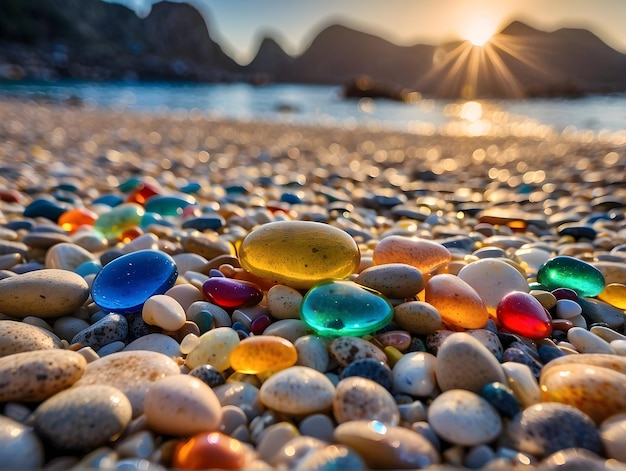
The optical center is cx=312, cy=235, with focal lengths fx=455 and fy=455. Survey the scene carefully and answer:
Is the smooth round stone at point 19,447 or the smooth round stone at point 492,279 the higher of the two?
the smooth round stone at point 492,279

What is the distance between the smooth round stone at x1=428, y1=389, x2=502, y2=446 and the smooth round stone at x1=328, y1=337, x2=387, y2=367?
198 mm

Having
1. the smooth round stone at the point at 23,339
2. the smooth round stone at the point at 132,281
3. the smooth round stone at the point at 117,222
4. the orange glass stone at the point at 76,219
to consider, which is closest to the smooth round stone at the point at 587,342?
the smooth round stone at the point at 132,281

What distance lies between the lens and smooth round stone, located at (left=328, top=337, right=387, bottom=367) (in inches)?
41.2

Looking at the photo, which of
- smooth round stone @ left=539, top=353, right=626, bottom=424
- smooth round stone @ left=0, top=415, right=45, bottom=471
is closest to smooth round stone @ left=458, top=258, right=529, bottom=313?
smooth round stone @ left=539, top=353, right=626, bottom=424

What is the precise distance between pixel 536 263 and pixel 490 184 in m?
2.10

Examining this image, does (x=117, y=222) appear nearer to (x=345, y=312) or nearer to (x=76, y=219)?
(x=76, y=219)

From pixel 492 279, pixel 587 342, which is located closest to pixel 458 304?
pixel 492 279

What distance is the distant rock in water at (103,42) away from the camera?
131ft

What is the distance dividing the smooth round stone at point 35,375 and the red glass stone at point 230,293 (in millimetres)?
439

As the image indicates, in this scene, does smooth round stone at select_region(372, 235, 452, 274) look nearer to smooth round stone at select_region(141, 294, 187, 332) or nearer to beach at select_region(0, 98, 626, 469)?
beach at select_region(0, 98, 626, 469)

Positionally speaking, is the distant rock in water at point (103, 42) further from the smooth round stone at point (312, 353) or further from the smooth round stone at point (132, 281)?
the smooth round stone at point (312, 353)

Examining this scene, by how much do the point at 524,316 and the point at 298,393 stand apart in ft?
2.17

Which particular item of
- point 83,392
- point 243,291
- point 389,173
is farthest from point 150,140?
point 83,392

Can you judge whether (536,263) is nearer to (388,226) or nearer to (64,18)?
(388,226)
